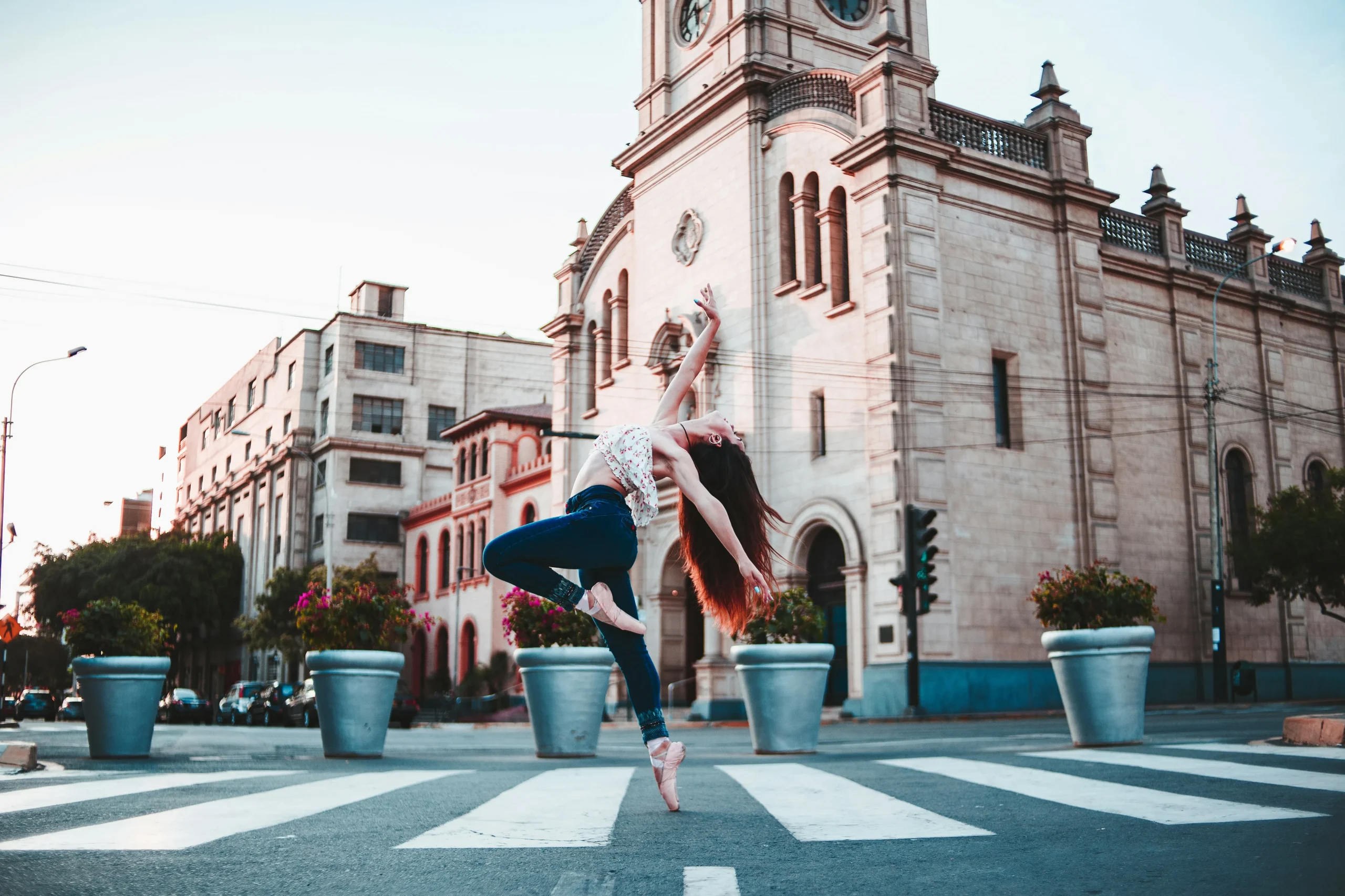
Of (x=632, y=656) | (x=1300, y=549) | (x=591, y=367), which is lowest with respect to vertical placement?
(x=632, y=656)

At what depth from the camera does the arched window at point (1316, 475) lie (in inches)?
1301

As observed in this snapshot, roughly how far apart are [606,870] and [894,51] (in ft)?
81.4

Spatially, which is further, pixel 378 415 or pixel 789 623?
pixel 378 415

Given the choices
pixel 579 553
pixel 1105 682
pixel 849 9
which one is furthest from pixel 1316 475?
pixel 579 553

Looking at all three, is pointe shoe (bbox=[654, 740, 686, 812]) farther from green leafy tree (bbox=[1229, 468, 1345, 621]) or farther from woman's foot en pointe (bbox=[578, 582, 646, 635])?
green leafy tree (bbox=[1229, 468, 1345, 621])

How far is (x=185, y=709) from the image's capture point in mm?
40906

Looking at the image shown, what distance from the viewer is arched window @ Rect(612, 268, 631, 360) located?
35031mm

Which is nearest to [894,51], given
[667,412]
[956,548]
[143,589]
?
[956,548]

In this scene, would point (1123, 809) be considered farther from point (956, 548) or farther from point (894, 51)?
point (894, 51)

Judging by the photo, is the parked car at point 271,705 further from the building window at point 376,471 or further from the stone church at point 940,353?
the building window at point 376,471

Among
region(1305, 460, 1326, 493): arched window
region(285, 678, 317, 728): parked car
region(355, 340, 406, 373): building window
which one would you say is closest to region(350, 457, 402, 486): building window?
region(355, 340, 406, 373): building window

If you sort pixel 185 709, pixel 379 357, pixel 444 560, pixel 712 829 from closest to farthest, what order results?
pixel 712 829 < pixel 185 709 < pixel 444 560 < pixel 379 357

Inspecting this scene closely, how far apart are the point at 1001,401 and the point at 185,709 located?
2952 cm

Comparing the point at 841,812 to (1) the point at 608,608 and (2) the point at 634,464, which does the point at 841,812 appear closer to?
(1) the point at 608,608
